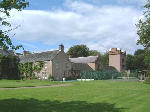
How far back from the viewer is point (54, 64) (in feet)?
201

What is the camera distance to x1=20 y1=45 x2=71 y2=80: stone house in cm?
6072

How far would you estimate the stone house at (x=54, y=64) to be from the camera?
60719 millimetres

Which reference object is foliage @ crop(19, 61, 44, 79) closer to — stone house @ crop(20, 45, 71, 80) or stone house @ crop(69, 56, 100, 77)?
stone house @ crop(20, 45, 71, 80)

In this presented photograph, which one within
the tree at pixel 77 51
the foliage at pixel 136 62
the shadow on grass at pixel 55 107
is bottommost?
the shadow on grass at pixel 55 107

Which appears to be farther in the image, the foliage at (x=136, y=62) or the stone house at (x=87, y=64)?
the foliage at (x=136, y=62)

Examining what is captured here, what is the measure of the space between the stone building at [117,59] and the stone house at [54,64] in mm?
30036

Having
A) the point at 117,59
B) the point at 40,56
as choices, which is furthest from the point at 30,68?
the point at 117,59

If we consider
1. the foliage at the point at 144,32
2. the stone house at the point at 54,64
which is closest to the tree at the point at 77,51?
the stone house at the point at 54,64

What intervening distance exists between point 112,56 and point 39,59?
3682cm

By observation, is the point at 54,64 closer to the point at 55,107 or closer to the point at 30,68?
the point at 30,68

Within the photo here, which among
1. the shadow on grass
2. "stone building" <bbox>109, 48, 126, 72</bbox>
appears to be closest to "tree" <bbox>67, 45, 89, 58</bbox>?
"stone building" <bbox>109, 48, 126, 72</bbox>

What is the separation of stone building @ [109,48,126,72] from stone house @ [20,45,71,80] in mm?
30036

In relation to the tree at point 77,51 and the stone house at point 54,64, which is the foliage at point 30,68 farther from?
the tree at point 77,51

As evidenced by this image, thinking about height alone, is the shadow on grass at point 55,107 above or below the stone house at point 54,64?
below
